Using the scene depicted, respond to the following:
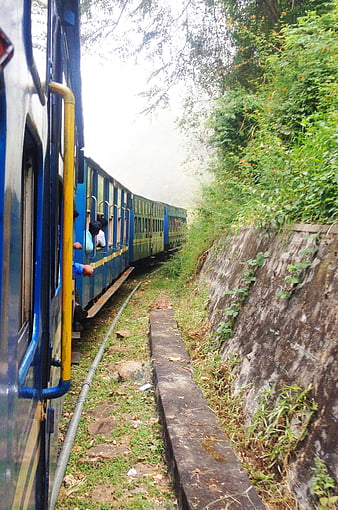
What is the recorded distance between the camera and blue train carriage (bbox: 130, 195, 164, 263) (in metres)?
13.4

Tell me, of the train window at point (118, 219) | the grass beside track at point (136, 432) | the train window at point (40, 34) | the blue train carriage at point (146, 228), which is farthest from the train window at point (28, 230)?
the blue train carriage at point (146, 228)

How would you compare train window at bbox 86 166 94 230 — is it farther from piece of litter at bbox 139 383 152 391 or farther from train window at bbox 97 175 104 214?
piece of litter at bbox 139 383 152 391

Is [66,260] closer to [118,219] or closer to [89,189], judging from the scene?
[89,189]

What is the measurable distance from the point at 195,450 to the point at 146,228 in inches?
493

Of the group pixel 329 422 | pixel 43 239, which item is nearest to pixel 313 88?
pixel 329 422

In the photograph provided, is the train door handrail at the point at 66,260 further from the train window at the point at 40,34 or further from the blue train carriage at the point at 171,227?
the blue train carriage at the point at 171,227

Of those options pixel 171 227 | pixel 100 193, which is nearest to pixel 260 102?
pixel 100 193

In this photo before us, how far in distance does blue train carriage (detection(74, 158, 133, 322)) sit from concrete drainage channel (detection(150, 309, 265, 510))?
5.45ft

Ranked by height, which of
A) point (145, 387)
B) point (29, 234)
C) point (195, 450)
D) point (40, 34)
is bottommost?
point (145, 387)

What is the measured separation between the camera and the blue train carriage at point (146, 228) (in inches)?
527

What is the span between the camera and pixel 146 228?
1556cm

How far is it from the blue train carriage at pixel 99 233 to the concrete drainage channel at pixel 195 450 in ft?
5.45

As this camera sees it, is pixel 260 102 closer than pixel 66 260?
No

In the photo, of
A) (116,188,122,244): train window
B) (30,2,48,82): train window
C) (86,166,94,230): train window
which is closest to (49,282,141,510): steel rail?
(86,166,94,230): train window
